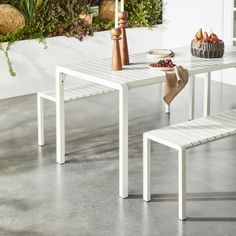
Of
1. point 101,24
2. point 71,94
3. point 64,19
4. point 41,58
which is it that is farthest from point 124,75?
point 101,24

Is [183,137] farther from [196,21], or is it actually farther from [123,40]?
[196,21]

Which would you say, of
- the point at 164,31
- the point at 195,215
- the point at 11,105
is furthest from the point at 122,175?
the point at 164,31

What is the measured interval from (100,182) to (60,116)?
0.55 m

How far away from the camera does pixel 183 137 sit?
3678 mm

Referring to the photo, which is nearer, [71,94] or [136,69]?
[136,69]

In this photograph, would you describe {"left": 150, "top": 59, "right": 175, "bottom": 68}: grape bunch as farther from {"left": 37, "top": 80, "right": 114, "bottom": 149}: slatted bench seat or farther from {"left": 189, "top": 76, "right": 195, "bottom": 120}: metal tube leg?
{"left": 189, "top": 76, "right": 195, "bottom": 120}: metal tube leg

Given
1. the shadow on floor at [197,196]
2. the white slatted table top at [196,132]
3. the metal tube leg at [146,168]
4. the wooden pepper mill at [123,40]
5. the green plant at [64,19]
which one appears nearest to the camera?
the white slatted table top at [196,132]

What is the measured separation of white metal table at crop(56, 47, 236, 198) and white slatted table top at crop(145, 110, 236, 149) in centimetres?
22

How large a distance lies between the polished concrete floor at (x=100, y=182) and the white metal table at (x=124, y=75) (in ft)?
0.68

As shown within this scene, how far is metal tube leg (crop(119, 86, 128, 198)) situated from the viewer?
3.79 meters

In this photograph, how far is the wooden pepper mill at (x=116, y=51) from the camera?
4082 millimetres

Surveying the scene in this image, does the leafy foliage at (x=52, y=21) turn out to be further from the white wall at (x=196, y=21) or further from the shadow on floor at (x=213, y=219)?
the shadow on floor at (x=213, y=219)

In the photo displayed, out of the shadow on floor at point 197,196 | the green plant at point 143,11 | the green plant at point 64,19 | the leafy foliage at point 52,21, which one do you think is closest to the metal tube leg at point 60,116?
the shadow on floor at point 197,196

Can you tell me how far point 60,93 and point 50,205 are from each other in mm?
857
